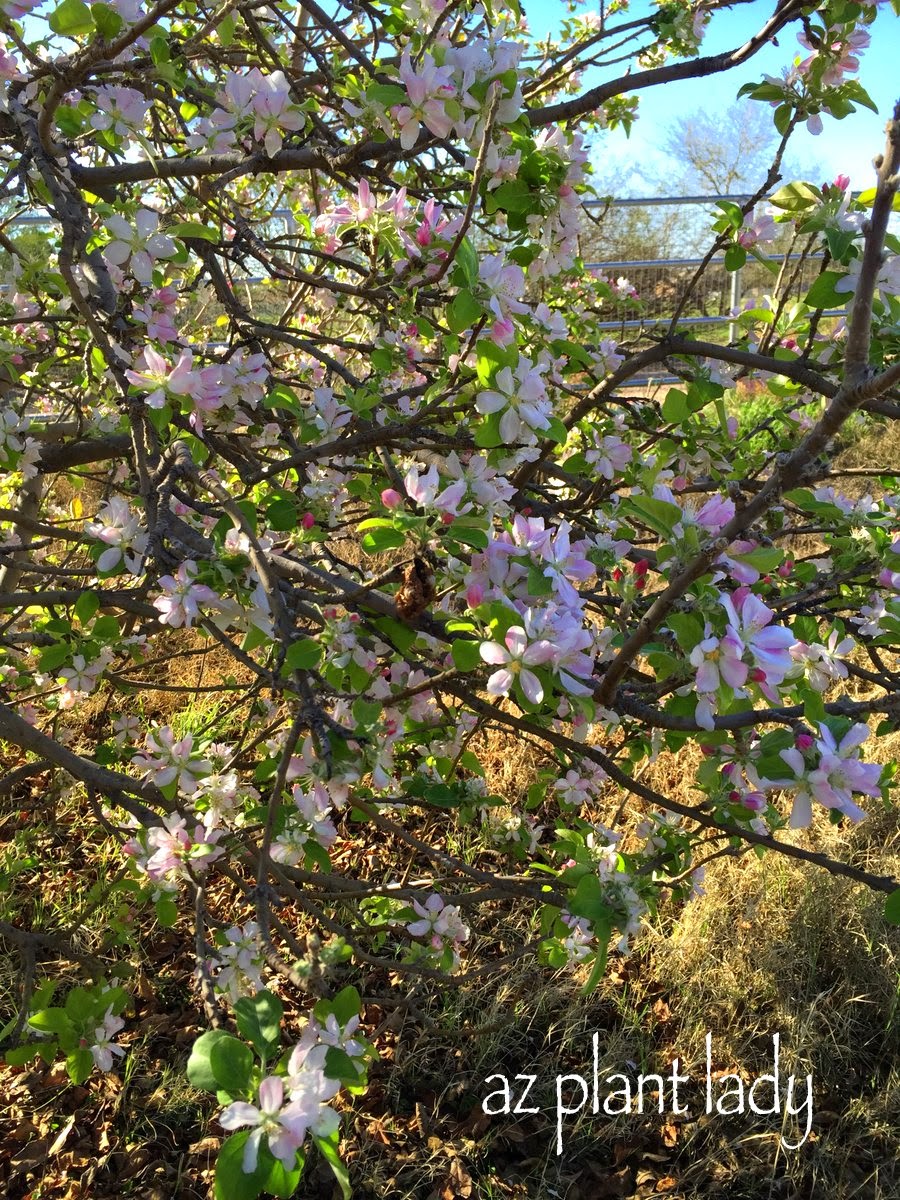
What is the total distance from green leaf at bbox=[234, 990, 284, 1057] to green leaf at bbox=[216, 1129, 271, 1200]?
68 millimetres

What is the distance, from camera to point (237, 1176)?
0.65m

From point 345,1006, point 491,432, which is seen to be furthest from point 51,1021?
point 491,432

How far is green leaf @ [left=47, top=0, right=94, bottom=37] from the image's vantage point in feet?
3.14

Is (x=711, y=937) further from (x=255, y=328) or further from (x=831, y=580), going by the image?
(x=255, y=328)

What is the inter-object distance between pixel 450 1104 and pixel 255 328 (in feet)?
6.24

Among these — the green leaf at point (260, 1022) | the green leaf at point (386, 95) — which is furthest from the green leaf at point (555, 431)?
the green leaf at point (260, 1022)

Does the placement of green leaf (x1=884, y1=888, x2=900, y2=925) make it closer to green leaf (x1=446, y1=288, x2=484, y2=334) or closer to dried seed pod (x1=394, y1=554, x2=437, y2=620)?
dried seed pod (x1=394, y1=554, x2=437, y2=620)

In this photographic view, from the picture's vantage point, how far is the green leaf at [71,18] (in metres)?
0.96

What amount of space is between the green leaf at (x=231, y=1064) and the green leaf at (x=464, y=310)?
718 mm

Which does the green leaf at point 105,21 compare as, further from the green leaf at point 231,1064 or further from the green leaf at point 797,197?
the green leaf at point 231,1064

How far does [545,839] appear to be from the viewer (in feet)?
9.66

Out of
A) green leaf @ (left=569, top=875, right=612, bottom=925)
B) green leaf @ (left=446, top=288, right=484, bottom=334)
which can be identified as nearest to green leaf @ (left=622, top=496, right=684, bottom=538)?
green leaf @ (left=446, top=288, right=484, bottom=334)

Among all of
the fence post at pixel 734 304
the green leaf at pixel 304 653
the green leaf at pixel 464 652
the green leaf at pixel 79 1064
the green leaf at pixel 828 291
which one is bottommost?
the green leaf at pixel 79 1064

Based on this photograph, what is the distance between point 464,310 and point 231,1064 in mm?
739
